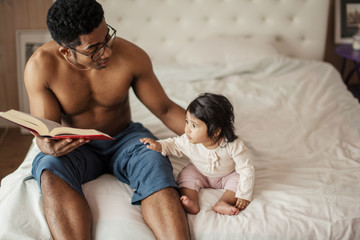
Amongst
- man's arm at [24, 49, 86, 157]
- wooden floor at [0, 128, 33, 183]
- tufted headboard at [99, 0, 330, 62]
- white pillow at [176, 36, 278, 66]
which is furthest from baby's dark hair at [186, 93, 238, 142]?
tufted headboard at [99, 0, 330, 62]

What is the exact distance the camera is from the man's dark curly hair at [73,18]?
1134mm

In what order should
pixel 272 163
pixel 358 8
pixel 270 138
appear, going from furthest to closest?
pixel 358 8 < pixel 270 138 < pixel 272 163

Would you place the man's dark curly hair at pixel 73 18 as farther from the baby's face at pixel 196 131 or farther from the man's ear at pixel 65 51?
the baby's face at pixel 196 131

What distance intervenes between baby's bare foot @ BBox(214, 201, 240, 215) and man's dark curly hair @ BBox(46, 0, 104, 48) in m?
0.77

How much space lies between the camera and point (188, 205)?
47.6 inches

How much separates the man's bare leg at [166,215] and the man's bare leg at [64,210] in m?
0.20

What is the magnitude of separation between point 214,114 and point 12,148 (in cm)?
196

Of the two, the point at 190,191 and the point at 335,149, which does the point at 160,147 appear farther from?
the point at 335,149

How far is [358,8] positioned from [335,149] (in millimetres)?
1943

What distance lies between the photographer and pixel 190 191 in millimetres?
1304

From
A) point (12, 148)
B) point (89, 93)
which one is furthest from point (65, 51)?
point (12, 148)

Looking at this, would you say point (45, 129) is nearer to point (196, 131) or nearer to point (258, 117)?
point (196, 131)

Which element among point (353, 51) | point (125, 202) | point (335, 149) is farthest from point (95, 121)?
point (353, 51)

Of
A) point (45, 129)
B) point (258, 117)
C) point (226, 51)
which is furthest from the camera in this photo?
point (226, 51)
